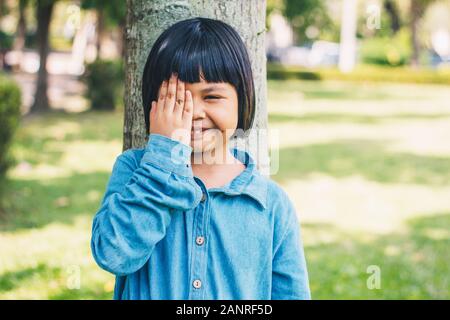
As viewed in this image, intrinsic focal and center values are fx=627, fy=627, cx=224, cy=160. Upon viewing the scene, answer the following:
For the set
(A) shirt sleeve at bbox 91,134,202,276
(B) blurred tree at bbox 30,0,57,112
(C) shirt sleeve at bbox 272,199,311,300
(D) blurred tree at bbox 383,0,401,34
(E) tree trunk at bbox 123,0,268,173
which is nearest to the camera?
(A) shirt sleeve at bbox 91,134,202,276

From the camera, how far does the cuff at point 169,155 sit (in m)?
1.66

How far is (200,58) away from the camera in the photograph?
5.55ft

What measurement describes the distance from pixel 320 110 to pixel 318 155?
7110 millimetres

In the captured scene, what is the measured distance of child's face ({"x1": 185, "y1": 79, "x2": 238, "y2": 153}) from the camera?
67.2 inches

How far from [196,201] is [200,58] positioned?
0.39m

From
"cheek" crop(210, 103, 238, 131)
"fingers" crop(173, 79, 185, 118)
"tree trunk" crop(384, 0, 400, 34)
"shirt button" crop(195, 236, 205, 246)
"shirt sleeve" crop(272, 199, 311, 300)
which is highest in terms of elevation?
"tree trunk" crop(384, 0, 400, 34)

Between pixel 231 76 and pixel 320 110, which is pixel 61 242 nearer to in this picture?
pixel 231 76

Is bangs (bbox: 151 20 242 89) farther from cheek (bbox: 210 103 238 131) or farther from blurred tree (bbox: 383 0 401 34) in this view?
blurred tree (bbox: 383 0 401 34)

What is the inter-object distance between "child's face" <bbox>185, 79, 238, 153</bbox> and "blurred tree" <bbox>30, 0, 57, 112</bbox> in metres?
13.1

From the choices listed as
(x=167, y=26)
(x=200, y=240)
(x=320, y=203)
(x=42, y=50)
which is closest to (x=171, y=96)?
(x=200, y=240)

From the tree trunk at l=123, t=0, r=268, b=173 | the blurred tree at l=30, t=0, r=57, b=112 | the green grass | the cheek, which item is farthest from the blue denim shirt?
the blurred tree at l=30, t=0, r=57, b=112

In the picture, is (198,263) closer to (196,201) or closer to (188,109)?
(196,201)

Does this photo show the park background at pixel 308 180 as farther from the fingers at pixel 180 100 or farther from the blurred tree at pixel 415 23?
the blurred tree at pixel 415 23
